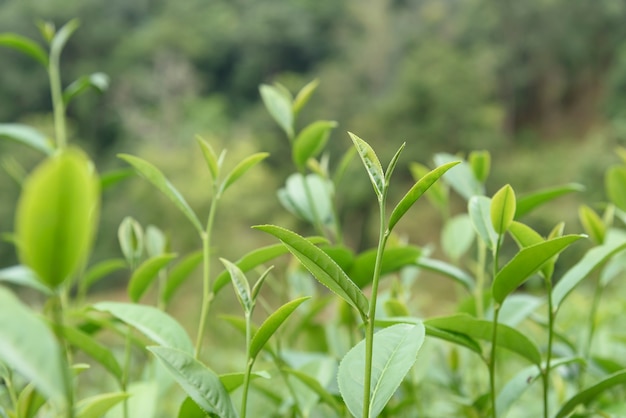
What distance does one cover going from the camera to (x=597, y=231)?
36cm

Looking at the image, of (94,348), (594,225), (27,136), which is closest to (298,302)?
(94,348)

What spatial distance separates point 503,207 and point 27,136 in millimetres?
A: 350

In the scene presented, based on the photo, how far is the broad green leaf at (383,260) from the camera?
12.6 inches

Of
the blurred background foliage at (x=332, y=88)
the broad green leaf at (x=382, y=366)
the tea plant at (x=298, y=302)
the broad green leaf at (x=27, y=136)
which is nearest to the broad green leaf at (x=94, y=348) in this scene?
the tea plant at (x=298, y=302)

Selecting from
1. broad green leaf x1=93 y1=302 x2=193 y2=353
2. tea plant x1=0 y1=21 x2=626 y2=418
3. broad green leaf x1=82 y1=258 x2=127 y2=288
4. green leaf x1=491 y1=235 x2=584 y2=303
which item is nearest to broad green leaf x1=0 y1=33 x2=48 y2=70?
tea plant x1=0 y1=21 x2=626 y2=418

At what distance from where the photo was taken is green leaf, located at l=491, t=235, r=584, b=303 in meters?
0.22

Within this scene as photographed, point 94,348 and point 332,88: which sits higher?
point 332,88

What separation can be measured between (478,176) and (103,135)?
10875mm

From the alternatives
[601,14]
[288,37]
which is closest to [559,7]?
[601,14]

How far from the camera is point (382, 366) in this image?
22cm

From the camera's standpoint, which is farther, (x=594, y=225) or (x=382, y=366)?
(x=594, y=225)

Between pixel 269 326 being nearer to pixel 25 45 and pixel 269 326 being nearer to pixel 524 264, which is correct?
pixel 524 264

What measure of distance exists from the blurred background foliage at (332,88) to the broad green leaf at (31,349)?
6.54 metres

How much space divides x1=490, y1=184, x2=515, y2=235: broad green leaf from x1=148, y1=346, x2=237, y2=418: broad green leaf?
12cm
